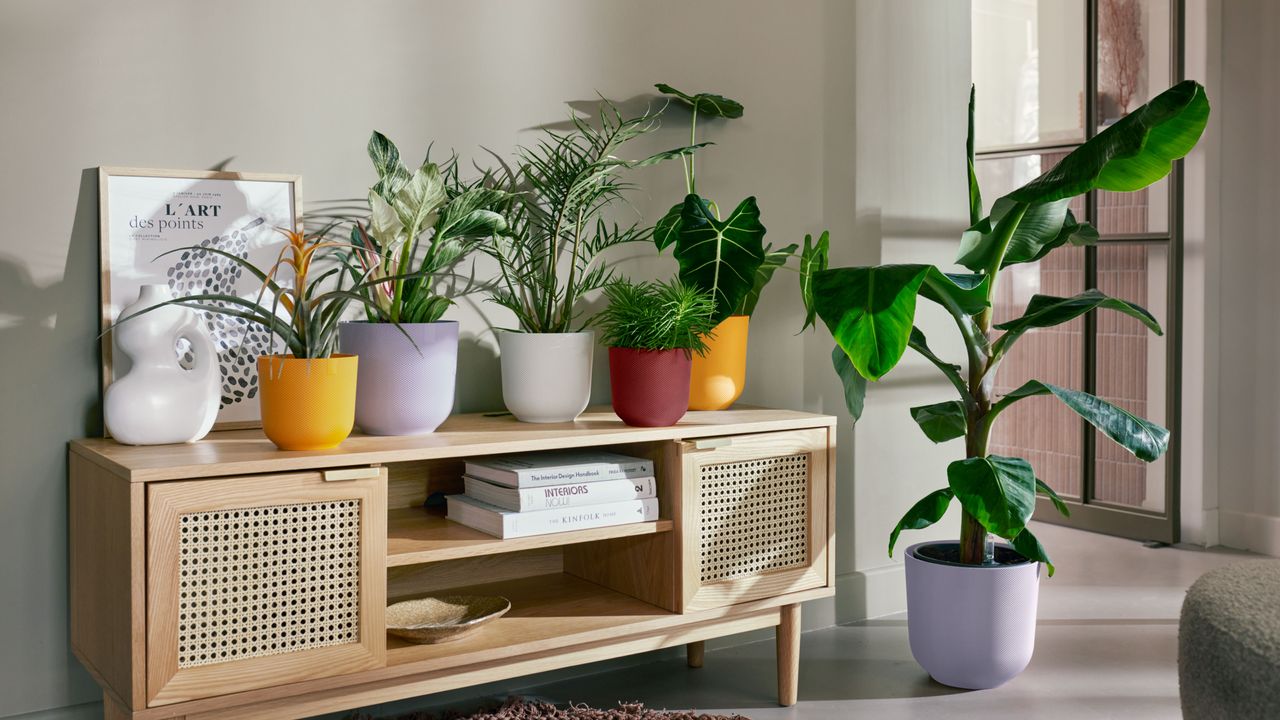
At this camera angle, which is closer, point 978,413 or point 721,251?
point 721,251

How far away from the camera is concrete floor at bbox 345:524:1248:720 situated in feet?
7.86

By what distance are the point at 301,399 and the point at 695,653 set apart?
1.29m

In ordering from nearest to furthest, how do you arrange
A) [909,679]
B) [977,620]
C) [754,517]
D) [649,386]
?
[649,386]
[754,517]
[977,620]
[909,679]

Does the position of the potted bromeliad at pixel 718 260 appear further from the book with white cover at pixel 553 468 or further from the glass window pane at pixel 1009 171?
the glass window pane at pixel 1009 171

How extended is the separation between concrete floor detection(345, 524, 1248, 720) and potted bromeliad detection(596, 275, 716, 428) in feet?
2.27

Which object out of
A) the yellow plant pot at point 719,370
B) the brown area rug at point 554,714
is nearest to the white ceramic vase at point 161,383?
the brown area rug at point 554,714

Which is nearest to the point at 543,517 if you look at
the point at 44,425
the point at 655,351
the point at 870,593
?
the point at 655,351

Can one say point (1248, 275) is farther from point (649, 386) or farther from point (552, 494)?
point (552, 494)

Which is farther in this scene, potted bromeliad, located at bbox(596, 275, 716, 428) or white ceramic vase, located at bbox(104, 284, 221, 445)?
potted bromeliad, located at bbox(596, 275, 716, 428)

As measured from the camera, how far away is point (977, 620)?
248 cm

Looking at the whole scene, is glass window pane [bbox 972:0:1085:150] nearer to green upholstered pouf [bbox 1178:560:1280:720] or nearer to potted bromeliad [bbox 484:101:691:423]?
potted bromeliad [bbox 484:101:691:423]

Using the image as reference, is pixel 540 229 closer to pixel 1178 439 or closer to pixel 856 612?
pixel 856 612

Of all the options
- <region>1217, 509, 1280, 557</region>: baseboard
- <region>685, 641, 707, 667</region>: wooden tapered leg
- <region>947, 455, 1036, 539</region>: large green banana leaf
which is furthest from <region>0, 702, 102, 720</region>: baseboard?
<region>1217, 509, 1280, 557</region>: baseboard

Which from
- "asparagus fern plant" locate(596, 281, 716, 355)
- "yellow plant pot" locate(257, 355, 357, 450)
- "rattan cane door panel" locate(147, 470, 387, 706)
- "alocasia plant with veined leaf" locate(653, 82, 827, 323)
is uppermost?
"alocasia plant with veined leaf" locate(653, 82, 827, 323)
